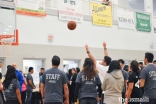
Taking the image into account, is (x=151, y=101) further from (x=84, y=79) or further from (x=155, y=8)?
(x=155, y=8)

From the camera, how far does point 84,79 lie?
5.96m

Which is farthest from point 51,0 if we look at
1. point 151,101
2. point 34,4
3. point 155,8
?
point 155,8

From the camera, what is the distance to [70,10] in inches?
602

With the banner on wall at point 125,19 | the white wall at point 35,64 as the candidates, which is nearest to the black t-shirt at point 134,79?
the white wall at point 35,64

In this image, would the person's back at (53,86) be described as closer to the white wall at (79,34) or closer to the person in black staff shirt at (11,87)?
the person in black staff shirt at (11,87)

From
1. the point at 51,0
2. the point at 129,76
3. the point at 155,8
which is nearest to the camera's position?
the point at 129,76

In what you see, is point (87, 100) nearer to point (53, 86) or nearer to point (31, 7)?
point (53, 86)

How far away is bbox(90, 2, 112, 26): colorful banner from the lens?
54.5 ft

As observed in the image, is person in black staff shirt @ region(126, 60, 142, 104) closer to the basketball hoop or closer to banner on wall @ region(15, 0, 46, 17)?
the basketball hoop

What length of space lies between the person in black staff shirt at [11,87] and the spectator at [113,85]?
223 centimetres

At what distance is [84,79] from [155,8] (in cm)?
2415

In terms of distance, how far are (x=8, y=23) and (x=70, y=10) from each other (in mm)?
3996

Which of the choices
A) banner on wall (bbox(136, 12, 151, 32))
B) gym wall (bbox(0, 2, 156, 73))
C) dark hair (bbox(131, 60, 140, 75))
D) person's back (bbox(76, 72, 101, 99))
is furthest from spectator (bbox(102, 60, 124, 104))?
banner on wall (bbox(136, 12, 151, 32))

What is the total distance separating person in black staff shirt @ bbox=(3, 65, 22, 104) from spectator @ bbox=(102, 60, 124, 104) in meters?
2.23
